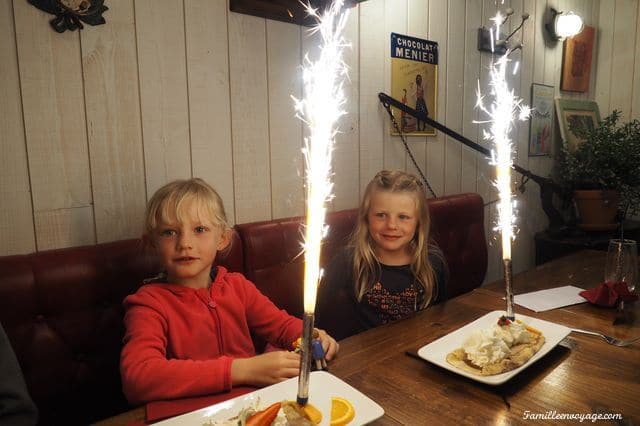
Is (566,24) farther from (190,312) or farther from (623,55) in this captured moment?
(190,312)

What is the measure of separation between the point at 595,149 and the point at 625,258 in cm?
192

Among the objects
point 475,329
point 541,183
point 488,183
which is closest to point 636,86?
point 541,183

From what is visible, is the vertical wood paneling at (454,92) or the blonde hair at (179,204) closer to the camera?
the blonde hair at (179,204)

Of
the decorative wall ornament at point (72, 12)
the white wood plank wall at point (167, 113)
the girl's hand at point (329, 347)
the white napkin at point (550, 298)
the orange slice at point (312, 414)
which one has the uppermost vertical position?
the decorative wall ornament at point (72, 12)

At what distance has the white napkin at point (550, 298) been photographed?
142cm

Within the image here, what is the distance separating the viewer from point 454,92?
2.84 metres

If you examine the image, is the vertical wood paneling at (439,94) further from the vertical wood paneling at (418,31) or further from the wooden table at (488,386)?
the wooden table at (488,386)

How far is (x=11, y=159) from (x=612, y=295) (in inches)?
74.0

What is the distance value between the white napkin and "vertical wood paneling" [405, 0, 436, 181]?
1242mm

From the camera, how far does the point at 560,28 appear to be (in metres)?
3.44

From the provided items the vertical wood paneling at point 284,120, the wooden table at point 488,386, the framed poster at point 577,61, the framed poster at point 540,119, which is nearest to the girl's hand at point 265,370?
the wooden table at point 488,386

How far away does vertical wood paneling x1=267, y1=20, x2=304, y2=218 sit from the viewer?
1951 millimetres

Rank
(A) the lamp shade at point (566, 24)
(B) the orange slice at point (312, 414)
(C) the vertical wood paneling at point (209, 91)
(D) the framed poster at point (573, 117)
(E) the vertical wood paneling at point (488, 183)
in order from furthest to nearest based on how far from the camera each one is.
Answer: (D) the framed poster at point (573, 117)
(A) the lamp shade at point (566, 24)
(E) the vertical wood paneling at point (488, 183)
(C) the vertical wood paneling at point (209, 91)
(B) the orange slice at point (312, 414)

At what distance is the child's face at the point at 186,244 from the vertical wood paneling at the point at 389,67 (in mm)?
1428
